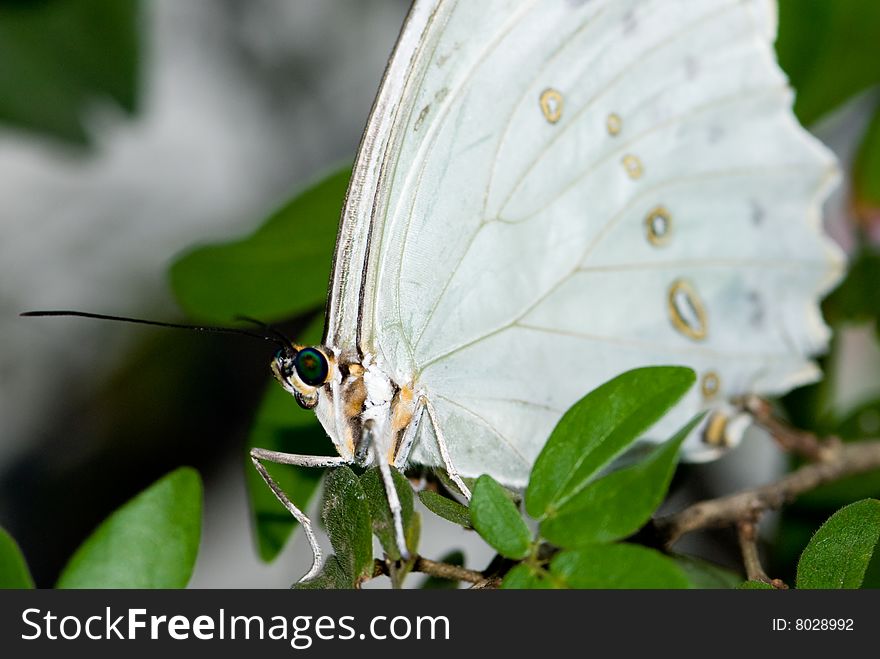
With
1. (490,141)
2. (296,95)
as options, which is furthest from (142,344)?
(490,141)

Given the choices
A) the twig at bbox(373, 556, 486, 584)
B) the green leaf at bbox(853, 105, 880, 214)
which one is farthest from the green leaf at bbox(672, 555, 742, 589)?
the green leaf at bbox(853, 105, 880, 214)

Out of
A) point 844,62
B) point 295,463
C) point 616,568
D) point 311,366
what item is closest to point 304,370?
point 311,366

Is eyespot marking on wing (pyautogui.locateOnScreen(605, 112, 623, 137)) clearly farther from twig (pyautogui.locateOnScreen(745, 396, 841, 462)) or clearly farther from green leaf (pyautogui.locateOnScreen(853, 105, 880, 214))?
green leaf (pyautogui.locateOnScreen(853, 105, 880, 214))

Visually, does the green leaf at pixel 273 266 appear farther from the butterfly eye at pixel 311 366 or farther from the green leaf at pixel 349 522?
the green leaf at pixel 349 522

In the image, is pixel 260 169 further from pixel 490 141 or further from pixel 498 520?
pixel 498 520

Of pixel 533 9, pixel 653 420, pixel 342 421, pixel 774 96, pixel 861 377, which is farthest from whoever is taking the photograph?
pixel 861 377

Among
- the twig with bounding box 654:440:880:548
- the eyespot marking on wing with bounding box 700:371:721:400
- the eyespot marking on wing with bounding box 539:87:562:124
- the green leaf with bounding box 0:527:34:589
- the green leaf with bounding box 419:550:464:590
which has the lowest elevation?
the green leaf with bounding box 0:527:34:589
